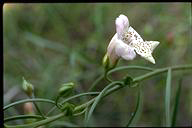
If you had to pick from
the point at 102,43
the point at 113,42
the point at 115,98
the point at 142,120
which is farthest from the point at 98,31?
the point at 113,42

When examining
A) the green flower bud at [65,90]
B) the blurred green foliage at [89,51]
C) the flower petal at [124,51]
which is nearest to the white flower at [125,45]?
the flower petal at [124,51]

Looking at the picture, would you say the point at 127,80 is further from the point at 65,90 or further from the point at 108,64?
the point at 65,90

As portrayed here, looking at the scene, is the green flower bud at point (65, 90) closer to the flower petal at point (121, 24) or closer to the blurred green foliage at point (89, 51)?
the flower petal at point (121, 24)

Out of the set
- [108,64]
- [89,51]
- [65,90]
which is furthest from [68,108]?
[89,51]

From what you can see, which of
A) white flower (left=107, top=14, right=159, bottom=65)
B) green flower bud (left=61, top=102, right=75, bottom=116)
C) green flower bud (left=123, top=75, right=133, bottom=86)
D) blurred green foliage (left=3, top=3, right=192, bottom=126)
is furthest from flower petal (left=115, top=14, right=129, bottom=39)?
blurred green foliage (left=3, top=3, right=192, bottom=126)

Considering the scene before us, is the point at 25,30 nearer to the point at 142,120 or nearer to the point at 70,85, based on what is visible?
the point at 142,120
